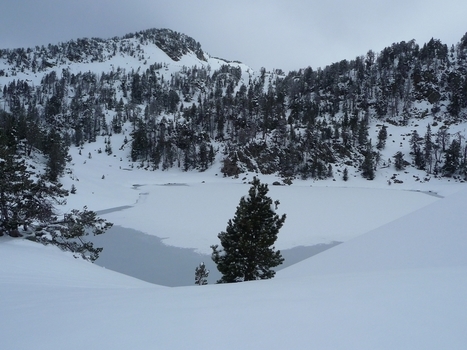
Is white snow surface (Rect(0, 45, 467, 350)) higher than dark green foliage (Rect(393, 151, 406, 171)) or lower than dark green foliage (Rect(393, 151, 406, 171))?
lower

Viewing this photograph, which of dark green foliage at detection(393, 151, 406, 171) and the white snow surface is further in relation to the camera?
dark green foliage at detection(393, 151, 406, 171)

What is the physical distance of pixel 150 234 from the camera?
68.2ft

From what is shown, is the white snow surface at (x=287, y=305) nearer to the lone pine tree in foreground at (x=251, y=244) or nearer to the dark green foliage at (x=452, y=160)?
the lone pine tree in foreground at (x=251, y=244)

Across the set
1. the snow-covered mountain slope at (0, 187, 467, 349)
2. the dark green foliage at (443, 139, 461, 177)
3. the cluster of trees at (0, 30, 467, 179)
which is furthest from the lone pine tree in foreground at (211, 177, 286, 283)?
the dark green foliage at (443, 139, 461, 177)

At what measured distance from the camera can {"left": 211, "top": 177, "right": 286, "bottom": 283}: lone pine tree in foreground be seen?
1075 cm

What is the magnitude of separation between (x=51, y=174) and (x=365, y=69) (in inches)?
4664

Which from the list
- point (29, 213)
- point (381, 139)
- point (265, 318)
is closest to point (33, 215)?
point (29, 213)

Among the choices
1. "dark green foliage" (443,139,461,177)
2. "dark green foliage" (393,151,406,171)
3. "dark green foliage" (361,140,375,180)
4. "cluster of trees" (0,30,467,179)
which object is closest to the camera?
"dark green foliage" (443,139,461,177)

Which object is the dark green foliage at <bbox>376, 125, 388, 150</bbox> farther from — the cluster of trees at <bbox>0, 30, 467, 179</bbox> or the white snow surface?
the white snow surface

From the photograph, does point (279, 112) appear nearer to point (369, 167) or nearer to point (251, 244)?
point (369, 167)

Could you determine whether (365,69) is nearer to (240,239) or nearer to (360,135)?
(360,135)

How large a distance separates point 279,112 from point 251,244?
7881 centimetres

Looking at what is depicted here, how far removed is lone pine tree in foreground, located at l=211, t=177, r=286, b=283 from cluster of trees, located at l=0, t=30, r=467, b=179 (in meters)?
54.4

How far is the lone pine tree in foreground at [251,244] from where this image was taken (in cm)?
1075
